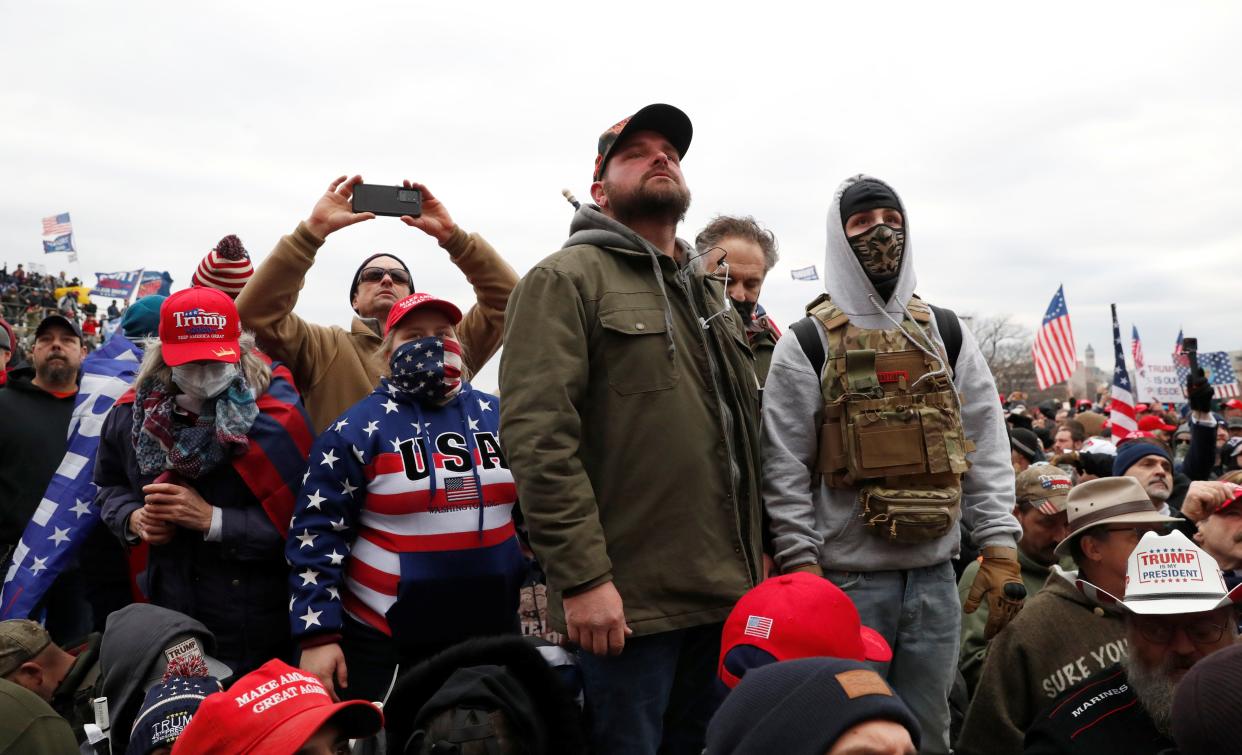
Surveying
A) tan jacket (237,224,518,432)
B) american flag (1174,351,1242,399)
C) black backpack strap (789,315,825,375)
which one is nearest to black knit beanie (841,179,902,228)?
black backpack strap (789,315,825,375)

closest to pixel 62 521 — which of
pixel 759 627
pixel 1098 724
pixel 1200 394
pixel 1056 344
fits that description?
pixel 759 627

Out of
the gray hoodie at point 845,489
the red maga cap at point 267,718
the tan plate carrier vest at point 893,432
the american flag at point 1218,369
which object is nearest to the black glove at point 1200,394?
the gray hoodie at point 845,489

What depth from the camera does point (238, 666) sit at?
3.46 metres

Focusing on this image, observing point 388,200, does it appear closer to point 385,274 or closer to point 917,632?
point 385,274

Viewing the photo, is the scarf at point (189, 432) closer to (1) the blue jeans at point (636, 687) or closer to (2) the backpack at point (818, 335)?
(1) the blue jeans at point (636, 687)

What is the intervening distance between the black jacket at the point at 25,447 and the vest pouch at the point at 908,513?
4572 mm

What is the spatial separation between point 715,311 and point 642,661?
44.6 inches

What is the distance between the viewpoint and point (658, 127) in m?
3.15

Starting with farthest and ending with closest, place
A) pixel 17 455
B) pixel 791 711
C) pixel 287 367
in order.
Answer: pixel 17 455, pixel 287 367, pixel 791 711

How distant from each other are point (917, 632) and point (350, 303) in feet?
10.1

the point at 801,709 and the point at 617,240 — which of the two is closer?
the point at 801,709

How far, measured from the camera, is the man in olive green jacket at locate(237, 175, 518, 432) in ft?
12.6

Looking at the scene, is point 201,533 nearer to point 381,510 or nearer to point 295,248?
point 381,510

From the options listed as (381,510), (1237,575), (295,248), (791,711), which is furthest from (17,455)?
(1237,575)
